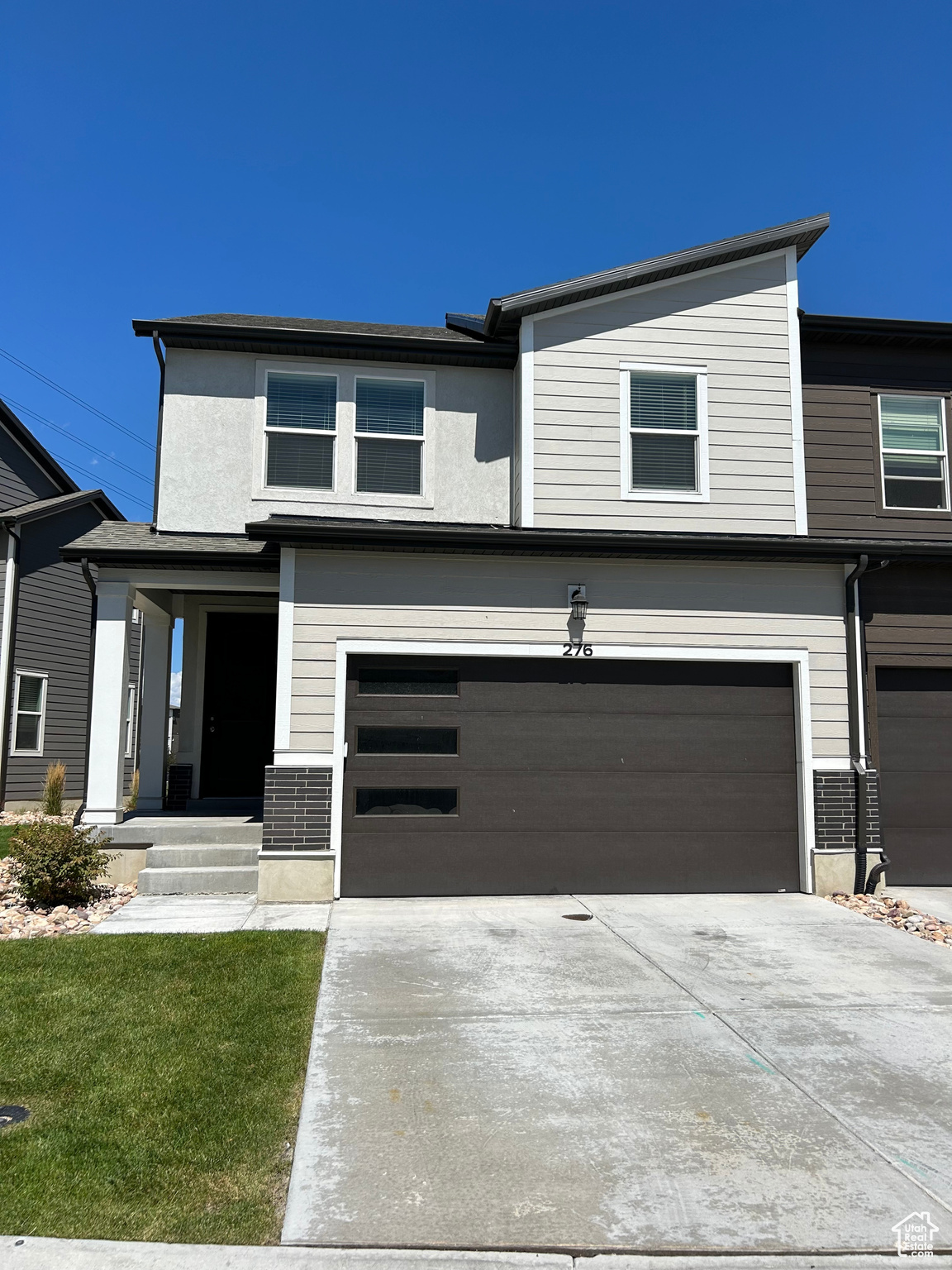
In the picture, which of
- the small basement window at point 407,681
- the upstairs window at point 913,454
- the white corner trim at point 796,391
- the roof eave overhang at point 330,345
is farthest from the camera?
the upstairs window at point 913,454

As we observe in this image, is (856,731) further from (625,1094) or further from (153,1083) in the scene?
(153,1083)

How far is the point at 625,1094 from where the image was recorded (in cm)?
405

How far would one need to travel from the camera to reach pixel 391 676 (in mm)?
8703

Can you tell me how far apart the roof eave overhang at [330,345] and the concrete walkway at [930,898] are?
7169 millimetres

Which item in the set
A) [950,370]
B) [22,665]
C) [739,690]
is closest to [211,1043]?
[739,690]

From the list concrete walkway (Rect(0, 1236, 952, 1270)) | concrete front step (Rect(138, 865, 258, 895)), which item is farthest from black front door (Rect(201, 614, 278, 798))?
concrete walkway (Rect(0, 1236, 952, 1270))

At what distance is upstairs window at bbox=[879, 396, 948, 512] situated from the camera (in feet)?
33.2

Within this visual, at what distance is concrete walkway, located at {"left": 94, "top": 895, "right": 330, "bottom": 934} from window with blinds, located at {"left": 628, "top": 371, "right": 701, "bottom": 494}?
560cm

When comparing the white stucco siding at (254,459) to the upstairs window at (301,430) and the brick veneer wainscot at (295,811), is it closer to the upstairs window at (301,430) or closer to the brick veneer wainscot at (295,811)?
the upstairs window at (301,430)

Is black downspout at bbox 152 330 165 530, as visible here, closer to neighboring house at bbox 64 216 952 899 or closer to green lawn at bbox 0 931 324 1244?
neighboring house at bbox 64 216 952 899

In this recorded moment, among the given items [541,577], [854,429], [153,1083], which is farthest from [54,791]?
[854,429]

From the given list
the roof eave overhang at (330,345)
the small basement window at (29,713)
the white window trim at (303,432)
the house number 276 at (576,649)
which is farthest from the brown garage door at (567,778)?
the small basement window at (29,713)

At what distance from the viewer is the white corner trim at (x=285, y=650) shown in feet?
27.5

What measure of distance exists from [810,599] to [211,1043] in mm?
7171
